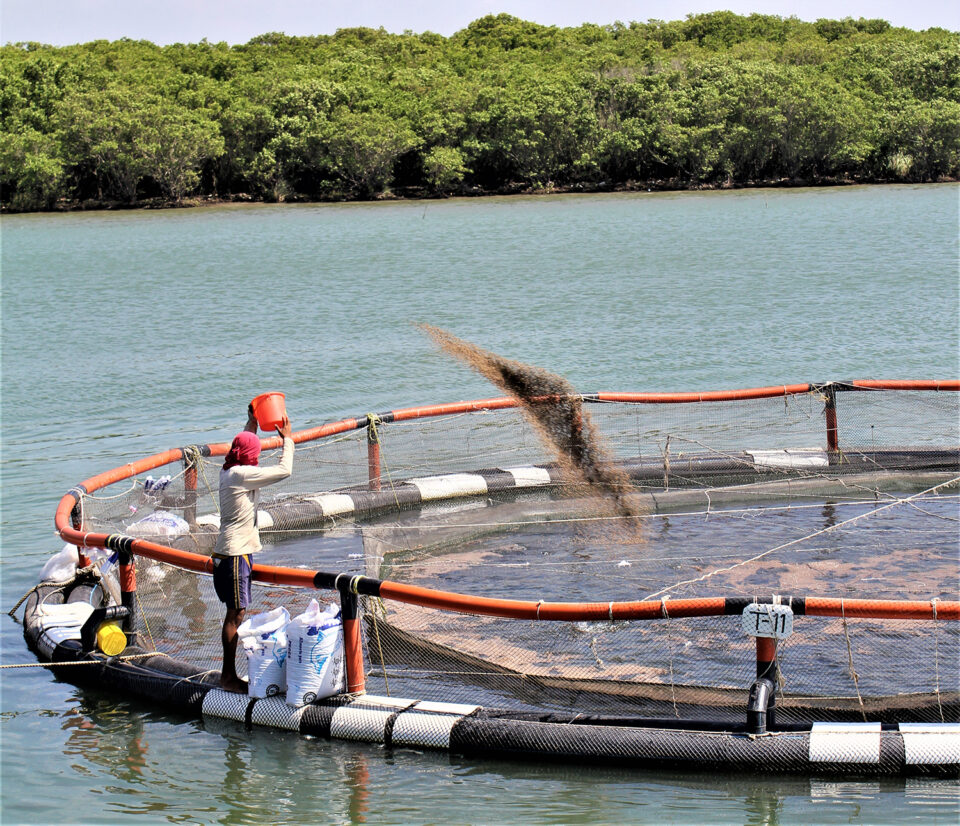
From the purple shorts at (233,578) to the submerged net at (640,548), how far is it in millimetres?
415

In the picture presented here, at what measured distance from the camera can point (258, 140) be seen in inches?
2680

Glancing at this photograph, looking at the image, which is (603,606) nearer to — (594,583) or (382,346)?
(594,583)

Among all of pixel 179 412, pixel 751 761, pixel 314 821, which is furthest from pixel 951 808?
pixel 179 412

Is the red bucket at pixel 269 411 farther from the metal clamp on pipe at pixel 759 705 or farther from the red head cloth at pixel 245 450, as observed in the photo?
the metal clamp on pipe at pixel 759 705

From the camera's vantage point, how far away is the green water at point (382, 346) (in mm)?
6508

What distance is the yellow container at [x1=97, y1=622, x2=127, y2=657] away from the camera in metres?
7.91

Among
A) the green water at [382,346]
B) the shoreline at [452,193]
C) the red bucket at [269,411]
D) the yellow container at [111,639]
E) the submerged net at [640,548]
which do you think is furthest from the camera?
the shoreline at [452,193]

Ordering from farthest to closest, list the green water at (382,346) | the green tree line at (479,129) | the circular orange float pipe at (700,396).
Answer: the green tree line at (479,129), the circular orange float pipe at (700,396), the green water at (382,346)

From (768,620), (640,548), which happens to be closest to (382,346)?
(640,548)

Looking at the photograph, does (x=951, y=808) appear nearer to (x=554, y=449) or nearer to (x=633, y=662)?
(x=633, y=662)

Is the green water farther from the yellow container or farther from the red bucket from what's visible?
the red bucket

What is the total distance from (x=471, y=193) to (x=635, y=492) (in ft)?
190

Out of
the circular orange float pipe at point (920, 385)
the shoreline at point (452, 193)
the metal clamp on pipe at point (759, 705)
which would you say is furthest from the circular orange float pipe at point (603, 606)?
the shoreline at point (452, 193)

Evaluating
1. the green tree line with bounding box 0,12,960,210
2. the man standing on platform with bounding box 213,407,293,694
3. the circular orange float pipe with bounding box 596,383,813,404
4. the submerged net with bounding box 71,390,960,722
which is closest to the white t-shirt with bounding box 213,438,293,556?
the man standing on platform with bounding box 213,407,293,694
